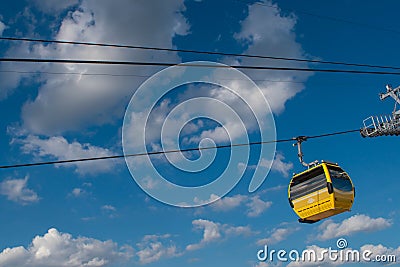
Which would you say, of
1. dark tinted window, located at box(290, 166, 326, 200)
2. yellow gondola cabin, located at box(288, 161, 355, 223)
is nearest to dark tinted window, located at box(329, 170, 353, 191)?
yellow gondola cabin, located at box(288, 161, 355, 223)

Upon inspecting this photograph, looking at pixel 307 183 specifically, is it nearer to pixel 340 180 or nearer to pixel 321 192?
pixel 321 192

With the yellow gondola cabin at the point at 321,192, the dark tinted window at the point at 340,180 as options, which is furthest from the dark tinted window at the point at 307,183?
the dark tinted window at the point at 340,180

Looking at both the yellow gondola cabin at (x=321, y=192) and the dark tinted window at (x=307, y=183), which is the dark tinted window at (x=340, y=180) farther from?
the dark tinted window at (x=307, y=183)

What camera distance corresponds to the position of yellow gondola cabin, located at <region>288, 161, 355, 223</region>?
23.9 meters

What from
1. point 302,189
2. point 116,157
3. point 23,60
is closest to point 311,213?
point 302,189

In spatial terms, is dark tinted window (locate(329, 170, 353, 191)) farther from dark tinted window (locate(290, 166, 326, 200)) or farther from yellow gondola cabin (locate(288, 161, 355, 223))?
dark tinted window (locate(290, 166, 326, 200))

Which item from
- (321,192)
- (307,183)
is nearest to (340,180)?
(321,192)

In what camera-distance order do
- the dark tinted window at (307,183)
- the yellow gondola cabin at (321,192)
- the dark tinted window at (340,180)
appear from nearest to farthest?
the yellow gondola cabin at (321,192) < the dark tinted window at (340,180) < the dark tinted window at (307,183)

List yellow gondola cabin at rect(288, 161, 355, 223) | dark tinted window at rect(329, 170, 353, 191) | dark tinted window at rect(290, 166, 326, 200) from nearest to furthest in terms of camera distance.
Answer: yellow gondola cabin at rect(288, 161, 355, 223) < dark tinted window at rect(329, 170, 353, 191) < dark tinted window at rect(290, 166, 326, 200)

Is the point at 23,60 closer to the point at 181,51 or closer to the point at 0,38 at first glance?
the point at 0,38

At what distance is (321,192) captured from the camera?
24266 mm

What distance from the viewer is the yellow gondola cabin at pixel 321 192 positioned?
2394cm

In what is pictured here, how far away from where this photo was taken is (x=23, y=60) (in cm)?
1412

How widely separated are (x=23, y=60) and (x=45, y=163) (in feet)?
15.0
